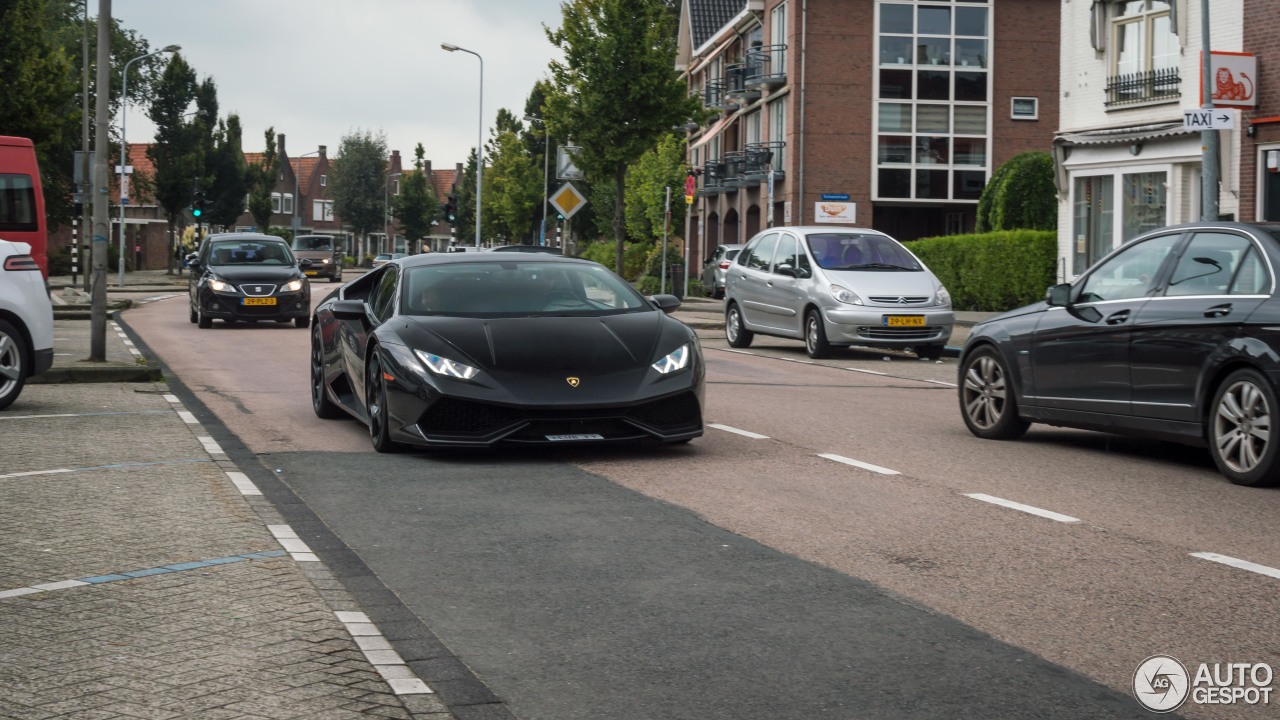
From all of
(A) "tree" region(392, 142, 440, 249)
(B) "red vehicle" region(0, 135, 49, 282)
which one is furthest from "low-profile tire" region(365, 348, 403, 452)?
(A) "tree" region(392, 142, 440, 249)

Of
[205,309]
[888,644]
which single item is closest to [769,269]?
[205,309]

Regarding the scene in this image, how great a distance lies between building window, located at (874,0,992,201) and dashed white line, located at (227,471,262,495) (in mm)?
43731

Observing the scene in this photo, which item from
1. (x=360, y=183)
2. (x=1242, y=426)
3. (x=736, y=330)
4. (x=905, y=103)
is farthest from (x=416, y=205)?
(x=1242, y=426)

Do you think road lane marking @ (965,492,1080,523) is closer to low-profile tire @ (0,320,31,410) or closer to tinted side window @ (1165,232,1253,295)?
tinted side window @ (1165,232,1253,295)

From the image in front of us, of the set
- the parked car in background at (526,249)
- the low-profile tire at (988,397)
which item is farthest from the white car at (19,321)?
the low-profile tire at (988,397)

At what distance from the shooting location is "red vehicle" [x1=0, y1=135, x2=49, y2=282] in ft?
84.3

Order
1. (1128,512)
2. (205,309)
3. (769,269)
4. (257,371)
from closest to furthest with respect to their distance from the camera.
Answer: (1128,512) < (257,371) < (769,269) < (205,309)

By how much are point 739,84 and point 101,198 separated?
1696 inches

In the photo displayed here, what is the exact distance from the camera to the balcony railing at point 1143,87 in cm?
2889

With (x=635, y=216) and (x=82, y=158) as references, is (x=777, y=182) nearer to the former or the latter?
(x=635, y=216)

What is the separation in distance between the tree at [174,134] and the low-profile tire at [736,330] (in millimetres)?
49946

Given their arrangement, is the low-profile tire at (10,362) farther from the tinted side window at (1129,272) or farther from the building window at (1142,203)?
the building window at (1142,203)

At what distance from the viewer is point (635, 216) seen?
237 feet

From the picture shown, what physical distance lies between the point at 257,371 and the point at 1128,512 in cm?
1154
